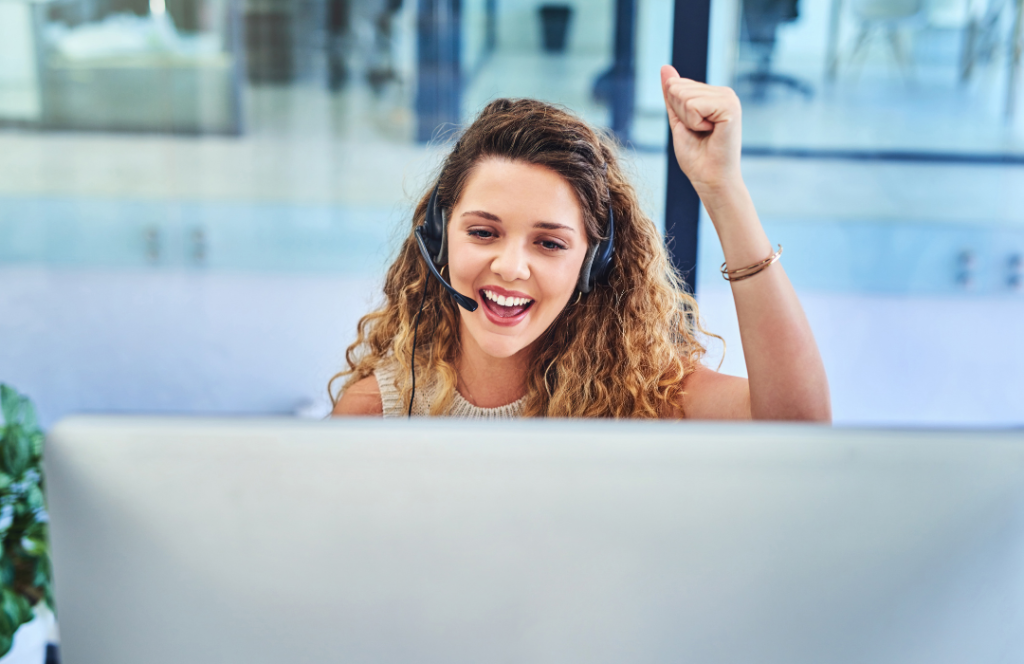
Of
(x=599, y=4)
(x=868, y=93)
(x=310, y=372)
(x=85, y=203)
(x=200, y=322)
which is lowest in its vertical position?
(x=310, y=372)

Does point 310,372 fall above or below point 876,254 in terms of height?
below

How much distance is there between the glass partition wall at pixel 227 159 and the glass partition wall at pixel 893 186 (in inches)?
21.9

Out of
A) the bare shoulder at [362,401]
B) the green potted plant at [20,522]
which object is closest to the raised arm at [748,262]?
the bare shoulder at [362,401]

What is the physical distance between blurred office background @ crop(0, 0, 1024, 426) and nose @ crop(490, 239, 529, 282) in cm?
207

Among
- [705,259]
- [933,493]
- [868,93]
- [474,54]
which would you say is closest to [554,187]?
[933,493]

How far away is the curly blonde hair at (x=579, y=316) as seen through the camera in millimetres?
1098

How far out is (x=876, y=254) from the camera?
313 cm

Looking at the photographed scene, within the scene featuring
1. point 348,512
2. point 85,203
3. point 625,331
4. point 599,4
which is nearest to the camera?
point 348,512

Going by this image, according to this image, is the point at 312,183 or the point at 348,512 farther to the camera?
the point at 312,183

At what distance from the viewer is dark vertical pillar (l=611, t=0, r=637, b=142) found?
295cm

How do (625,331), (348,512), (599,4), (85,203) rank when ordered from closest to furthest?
(348,512) → (625,331) → (599,4) → (85,203)

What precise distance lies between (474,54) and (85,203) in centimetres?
188

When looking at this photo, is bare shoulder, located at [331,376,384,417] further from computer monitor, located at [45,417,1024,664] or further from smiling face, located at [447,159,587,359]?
computer monitor, located at [45,417,1024,664]

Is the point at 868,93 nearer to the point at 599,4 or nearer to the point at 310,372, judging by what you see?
the point at 599,4
